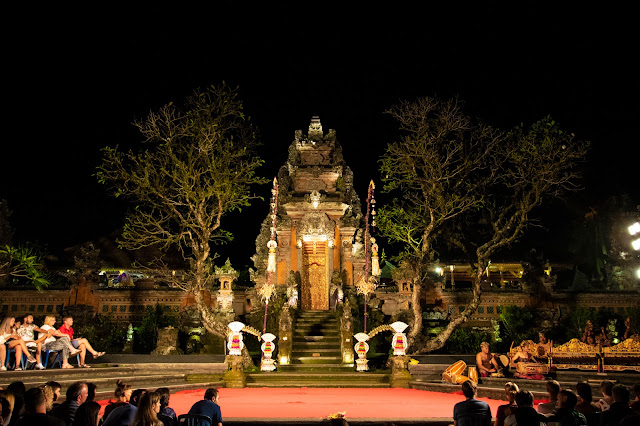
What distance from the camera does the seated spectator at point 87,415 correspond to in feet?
15.0

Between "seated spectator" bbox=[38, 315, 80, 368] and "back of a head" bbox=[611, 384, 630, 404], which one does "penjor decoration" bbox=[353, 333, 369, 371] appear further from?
"back of a head" bbox=[611, 384, 630, 404]

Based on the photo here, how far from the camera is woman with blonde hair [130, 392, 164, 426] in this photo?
450 cm

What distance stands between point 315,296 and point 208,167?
740 cm

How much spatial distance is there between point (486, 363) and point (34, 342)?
1004 centimetres

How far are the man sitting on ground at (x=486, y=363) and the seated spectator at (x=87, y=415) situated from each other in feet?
28.4

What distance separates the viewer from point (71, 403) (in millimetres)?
4953

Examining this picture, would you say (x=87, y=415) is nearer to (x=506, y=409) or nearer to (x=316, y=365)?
(x=506, y=409)

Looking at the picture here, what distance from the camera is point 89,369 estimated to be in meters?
10.6

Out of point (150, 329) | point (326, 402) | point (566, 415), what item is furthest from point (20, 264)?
point (566, 415)

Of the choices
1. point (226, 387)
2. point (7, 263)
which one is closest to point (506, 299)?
point (226, 387)

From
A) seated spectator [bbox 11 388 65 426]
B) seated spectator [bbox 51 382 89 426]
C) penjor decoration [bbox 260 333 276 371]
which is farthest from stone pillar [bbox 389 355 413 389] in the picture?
seated spectator [bbox 11 388 65 426]

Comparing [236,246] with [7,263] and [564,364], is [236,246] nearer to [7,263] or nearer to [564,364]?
[7,263]

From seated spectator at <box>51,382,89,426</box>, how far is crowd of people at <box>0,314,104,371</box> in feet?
18.3

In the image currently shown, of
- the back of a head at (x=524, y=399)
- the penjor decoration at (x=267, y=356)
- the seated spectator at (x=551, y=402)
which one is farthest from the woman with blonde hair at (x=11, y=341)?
the seated spectator at (x=551, y=402)
